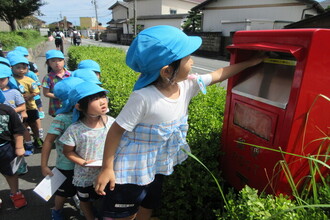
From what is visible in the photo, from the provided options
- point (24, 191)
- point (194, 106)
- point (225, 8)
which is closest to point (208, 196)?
point (194, 106)

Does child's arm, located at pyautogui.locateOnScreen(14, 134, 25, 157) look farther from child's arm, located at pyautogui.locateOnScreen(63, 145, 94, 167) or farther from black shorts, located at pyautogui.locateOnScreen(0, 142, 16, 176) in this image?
child's arm, located at pyautogui.locateOnScreen(63, 145, 94, 167)

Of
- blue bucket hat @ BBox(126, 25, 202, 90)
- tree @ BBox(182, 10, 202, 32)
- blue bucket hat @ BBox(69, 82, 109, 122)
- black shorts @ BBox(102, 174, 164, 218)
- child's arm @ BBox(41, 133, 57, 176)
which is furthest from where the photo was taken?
tree @ BBox(182, 10, 202, 32)

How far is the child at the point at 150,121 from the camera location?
125 cm

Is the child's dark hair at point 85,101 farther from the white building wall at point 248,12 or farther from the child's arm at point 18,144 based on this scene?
the white building wall at point 248,12

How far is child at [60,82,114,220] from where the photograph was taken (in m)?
1.85

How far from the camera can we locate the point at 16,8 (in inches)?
778

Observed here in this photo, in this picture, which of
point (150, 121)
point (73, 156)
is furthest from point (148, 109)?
point (73, 156)

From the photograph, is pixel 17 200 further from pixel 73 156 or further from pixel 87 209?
pixel 73 156

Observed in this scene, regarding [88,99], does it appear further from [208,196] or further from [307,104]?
[307,104]

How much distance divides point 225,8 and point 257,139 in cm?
2339

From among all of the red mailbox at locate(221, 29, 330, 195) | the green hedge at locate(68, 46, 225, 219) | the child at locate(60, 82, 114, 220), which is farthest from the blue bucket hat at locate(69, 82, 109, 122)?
the red mailbox at locate(221, 29, 330, 195)

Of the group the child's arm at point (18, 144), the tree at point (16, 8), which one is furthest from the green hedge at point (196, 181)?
the tree at point (16, 8)

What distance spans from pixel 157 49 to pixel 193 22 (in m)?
28.1

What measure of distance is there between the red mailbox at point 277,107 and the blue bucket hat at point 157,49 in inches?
21.5
